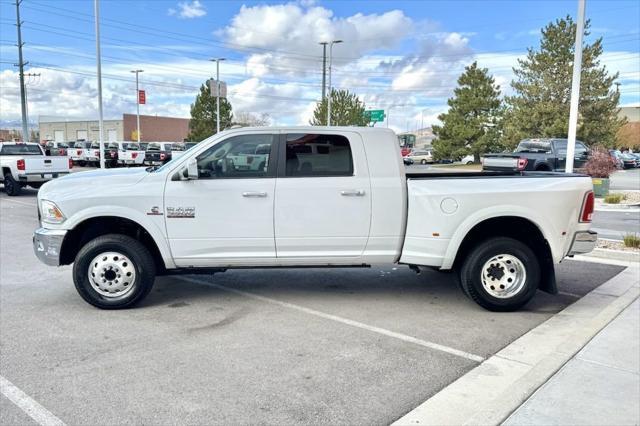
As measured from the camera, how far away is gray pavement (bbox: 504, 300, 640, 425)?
3.30 m

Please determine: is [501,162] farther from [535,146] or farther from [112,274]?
[112,274]

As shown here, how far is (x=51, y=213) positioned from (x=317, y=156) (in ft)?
9.34

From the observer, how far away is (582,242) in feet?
18.2

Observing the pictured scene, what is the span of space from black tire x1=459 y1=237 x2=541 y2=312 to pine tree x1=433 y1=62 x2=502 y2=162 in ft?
138

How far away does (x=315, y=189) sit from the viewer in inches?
213

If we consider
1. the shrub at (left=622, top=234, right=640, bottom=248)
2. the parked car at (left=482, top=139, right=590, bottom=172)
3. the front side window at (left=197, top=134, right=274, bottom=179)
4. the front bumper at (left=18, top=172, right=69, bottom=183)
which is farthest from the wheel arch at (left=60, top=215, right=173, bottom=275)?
the parked car at (left=482, top=139, right=590, bottom=172)

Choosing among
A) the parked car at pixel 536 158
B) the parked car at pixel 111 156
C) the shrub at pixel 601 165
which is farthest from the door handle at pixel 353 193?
the parked car at pixel 111 156

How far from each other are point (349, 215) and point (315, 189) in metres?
0.45

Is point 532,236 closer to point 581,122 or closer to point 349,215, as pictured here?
point 349,215

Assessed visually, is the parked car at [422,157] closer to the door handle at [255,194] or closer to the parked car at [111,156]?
the parked car at [111,156]

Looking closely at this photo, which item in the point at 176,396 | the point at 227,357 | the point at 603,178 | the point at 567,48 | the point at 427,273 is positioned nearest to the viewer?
the point at 176,396

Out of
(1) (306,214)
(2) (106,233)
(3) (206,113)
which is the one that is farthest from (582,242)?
(3) (206,113)

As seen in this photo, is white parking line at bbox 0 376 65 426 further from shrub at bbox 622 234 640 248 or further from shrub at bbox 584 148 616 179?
shrub at bbox 584 148 616 179

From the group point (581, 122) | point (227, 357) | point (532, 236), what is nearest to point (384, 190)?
point (532, 236)
